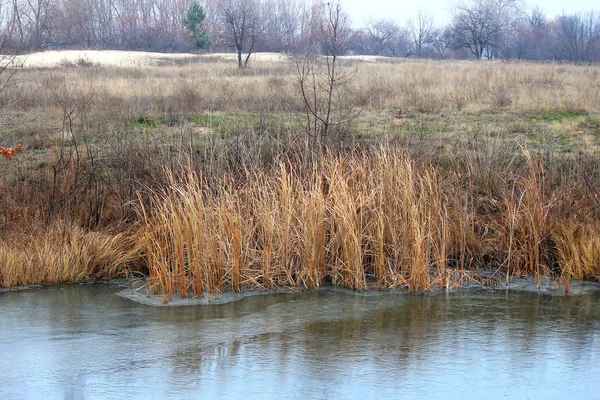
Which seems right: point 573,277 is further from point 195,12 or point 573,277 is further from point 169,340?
point 195,12

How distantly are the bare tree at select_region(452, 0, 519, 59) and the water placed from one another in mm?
56849

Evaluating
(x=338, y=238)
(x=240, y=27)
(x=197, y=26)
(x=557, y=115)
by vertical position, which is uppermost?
(x=197, y=26)

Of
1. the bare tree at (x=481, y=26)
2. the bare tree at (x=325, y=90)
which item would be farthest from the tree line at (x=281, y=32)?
the bare tree at (x=325, y=90)

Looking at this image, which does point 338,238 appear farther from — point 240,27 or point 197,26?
point 197,26

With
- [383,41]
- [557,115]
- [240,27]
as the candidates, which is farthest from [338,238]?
[383,41]

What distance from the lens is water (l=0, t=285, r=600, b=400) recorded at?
204 inches

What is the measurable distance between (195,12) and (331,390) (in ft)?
219

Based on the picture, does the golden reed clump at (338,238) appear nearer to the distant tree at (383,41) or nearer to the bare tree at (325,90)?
the bare tree at (325,90)

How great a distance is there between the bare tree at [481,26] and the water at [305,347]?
56.8 metres

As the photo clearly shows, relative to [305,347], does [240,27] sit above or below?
above

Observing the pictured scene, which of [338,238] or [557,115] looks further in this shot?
[557,115]

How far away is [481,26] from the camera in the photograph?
63.1 metres

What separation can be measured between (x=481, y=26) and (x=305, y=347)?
2434 inches

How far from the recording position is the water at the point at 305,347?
204 inches
